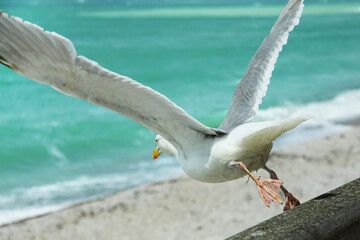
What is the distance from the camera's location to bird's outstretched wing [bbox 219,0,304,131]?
445cm

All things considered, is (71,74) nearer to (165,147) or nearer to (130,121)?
(165,147)

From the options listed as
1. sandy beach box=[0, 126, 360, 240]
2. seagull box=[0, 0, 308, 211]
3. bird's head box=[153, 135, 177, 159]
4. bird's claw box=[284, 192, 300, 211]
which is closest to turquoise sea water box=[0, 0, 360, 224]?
sandy beach box=[0, 126, 360, 240]

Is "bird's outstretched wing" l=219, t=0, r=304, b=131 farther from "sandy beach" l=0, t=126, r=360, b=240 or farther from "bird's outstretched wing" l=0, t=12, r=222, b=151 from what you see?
"sandy beach" l=0, t=126, r=360, b=240

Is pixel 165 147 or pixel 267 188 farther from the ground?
pixel 165 147

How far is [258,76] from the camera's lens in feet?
15.5

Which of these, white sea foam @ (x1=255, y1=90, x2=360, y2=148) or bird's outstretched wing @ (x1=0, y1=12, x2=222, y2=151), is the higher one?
white sea foam @ (x1=255, y1=90, x2=360, y2=148)

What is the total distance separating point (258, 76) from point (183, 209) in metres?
4.22

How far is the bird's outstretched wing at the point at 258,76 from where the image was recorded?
14.6 feet

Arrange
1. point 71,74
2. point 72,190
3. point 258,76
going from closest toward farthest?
point 71,74, point 258,76, point 72,190

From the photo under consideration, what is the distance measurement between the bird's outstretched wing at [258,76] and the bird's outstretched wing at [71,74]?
89 centimetres

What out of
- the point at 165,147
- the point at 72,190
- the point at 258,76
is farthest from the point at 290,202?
the point at 72,190

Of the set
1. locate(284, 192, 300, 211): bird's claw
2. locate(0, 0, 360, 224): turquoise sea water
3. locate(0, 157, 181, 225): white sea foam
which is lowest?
locate(284, 192, 300, 211): bird's claw

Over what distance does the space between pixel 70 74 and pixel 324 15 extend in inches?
1892

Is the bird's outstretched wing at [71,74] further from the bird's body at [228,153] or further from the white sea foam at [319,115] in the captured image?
the white sea foam at [319,115]
